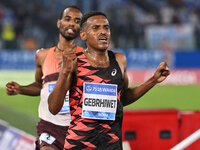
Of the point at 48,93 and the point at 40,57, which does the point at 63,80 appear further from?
the point at 40,57

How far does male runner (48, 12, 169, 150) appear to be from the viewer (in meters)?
3.19

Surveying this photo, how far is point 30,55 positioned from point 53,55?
45.3 feet

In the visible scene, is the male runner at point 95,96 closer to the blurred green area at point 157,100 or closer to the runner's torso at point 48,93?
the runner's torso at point 48,93

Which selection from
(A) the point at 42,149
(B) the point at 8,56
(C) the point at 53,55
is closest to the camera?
(A) the point at 42,149

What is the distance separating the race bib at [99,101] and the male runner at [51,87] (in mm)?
1134

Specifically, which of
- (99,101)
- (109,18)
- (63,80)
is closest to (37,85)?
(99,101)

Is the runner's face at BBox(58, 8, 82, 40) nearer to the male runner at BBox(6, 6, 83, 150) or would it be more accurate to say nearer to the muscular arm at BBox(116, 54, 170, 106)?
the male runner at BBox(6, 6, 83, 150)

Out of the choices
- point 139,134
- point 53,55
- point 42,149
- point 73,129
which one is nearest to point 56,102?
point 73,129

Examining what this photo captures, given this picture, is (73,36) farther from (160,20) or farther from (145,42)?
(160,20)

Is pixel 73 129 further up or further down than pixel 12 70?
further up

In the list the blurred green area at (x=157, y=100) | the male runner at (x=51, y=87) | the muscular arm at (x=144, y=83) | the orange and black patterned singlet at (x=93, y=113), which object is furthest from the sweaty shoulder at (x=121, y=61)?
the blurred green area at (x=157, y=100)

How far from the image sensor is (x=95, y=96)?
128 inches

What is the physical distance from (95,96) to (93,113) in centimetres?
13

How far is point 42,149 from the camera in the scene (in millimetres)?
4324
